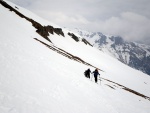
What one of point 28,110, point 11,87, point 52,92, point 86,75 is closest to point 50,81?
point 52,92

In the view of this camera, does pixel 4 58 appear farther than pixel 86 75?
No

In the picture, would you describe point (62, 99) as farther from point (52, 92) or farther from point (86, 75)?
point (86, 75)

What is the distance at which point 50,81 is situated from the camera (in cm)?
1488

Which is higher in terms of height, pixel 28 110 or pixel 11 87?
pixel 11 87

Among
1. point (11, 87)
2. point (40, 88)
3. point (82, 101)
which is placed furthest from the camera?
point (82, 101)

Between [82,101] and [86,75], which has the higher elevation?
[86,75]

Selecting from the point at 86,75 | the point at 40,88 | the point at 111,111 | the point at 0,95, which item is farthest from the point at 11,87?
the point at 86,75

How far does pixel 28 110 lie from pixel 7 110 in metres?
1.20

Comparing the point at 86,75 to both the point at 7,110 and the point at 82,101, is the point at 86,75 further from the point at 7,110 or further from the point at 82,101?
the point at 7,110

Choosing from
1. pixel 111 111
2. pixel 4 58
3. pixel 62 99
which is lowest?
pixel 111 111

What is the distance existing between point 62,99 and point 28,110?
3914 millimetres

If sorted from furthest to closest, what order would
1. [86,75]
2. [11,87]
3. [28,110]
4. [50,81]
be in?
[86,75]
[50,81]
[11,87]
[28,110]

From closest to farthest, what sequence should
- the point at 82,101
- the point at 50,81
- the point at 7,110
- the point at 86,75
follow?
the point at 7,110 → the point at 82,101 → the point at 50,81 → the point at 86,75

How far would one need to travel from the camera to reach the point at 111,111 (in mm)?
14711
